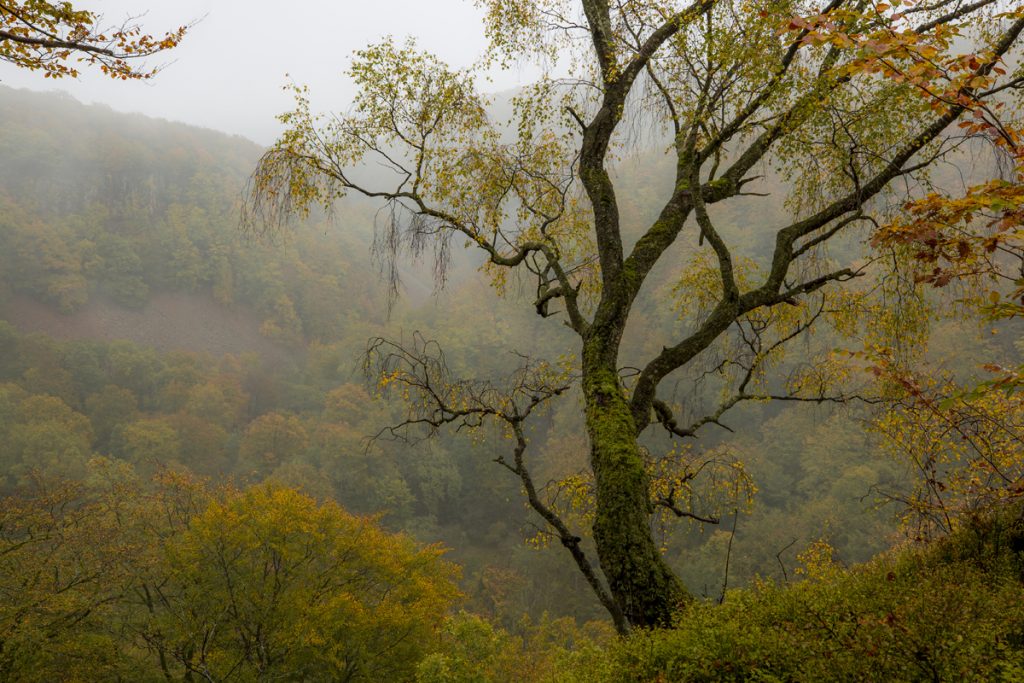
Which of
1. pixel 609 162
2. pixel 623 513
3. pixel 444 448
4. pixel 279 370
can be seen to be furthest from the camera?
pixel 279 370

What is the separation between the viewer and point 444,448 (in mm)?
42625

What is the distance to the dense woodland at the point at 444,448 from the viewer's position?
3105 millimetres

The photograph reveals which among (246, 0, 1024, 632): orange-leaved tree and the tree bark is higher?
(246, 0, 1024, 632): orange-leaved tree

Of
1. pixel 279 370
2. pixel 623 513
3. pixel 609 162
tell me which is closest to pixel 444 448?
pixel 279 370

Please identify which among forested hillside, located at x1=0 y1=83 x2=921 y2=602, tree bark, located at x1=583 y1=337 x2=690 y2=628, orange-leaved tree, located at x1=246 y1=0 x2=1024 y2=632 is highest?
orange-leaved tree, located at x1=246 y1=0 x2=1024 y2=632

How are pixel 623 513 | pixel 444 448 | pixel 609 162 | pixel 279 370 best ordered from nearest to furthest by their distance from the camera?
1. pixel 623 513
2. pixel 609 162
3. pixel 444 448
4. pixel 279 370

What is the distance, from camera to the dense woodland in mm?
3105

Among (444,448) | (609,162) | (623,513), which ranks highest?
(609,162)

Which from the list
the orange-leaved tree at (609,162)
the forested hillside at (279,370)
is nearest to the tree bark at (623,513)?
the orange-leaved tree at (609,162)

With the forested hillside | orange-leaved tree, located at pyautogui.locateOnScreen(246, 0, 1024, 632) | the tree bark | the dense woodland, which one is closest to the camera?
the dense woodland

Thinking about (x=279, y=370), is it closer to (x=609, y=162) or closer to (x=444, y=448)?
(x=444, y=448)

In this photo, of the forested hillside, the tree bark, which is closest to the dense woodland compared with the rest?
the tree bark

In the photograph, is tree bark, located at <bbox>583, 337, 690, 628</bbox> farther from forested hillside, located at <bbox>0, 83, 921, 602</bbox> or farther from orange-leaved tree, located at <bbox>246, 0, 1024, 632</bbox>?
forested hillside, located at <bbox>0, 83, 921, 602</bbox>

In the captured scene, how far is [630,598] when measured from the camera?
3463mm
